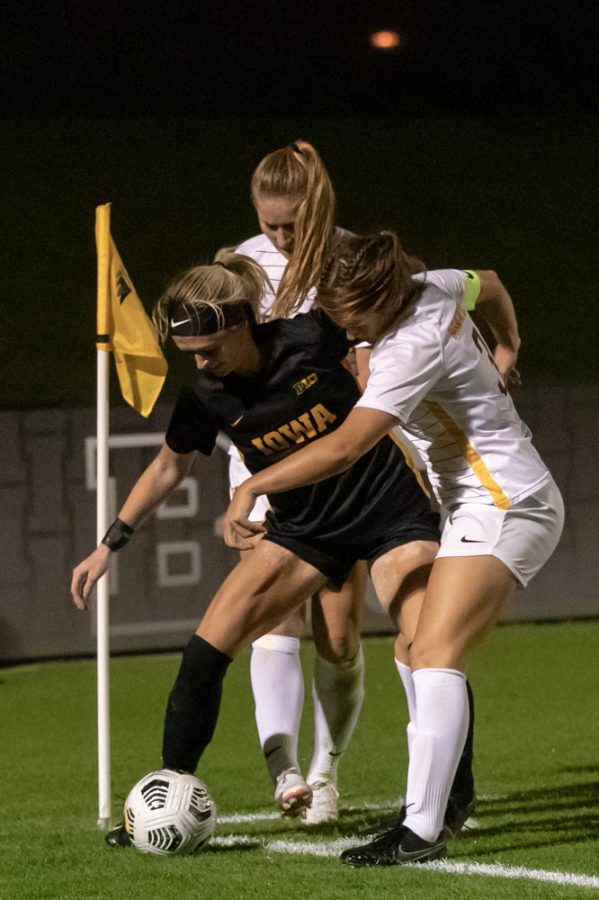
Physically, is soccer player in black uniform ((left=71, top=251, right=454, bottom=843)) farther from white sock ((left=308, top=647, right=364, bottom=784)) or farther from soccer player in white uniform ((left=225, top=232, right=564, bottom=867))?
white sock ((left=308, top=647, right=364, bottom=784))

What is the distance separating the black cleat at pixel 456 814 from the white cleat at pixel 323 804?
0.47 m

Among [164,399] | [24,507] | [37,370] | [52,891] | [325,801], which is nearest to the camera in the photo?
[52,891]

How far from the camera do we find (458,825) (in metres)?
4.36

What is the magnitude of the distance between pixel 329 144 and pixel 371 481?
11513 mm

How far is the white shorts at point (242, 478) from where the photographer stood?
4.86 meters

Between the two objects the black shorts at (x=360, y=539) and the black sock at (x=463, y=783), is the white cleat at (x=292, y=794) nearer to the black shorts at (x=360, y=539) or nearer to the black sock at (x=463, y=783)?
the black sock at (x=463, y=783)

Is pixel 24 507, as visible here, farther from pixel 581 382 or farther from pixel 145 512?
pixel 145 512

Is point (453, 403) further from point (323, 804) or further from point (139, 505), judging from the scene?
point (323, 804)

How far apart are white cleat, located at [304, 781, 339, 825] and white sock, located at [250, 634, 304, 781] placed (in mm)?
216

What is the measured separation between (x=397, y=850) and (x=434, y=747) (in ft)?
0.93

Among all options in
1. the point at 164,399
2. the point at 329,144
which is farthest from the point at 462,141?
the point at 164,399

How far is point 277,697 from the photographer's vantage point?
4648mm

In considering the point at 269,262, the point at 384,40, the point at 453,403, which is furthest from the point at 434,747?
the point at 384,40

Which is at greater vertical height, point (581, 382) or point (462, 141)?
point (462, 141)
